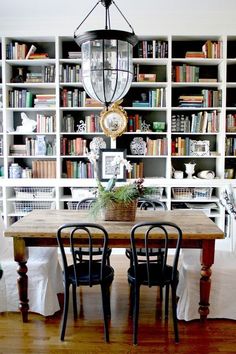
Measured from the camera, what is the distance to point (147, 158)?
4895 mm

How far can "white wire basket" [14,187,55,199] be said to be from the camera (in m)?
4.63

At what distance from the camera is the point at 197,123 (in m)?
4.54

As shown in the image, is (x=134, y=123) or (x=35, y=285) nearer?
(x=35, y=285)

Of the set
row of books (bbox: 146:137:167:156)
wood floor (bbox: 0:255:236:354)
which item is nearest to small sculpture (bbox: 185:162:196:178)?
row of books (bbox: 146:137:167:156)

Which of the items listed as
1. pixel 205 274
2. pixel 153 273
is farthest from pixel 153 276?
pixel 205 274

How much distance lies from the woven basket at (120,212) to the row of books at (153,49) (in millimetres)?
2321

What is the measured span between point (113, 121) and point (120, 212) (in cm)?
A: 185

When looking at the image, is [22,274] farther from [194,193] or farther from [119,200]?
[194,193]

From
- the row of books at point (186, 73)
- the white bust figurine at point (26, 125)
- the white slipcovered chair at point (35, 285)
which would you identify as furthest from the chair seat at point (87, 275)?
the row of books at point (186, 73)

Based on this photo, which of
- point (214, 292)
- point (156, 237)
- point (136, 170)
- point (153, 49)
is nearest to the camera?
point (156, 237)

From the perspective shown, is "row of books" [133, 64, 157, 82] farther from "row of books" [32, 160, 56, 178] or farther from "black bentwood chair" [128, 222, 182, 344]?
"black bentwood chair" [128, 222, 182, 344]

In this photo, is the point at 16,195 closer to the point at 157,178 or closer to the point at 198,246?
the point at 157,178

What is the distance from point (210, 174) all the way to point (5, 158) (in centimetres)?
263

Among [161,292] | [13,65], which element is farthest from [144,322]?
[13,65]
